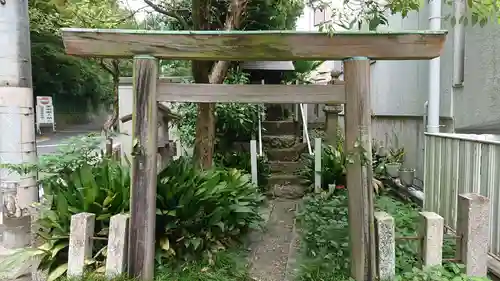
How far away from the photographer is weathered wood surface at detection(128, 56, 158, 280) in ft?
11.2

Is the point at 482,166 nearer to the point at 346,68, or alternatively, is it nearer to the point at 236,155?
the point at 346,68

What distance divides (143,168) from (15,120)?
3.57 ft

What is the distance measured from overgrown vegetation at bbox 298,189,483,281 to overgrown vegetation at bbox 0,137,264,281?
923 millimetres

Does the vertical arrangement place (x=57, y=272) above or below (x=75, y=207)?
below

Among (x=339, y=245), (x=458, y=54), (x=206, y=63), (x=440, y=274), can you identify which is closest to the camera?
(x=440, y=274)

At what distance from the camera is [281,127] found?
10.7 m

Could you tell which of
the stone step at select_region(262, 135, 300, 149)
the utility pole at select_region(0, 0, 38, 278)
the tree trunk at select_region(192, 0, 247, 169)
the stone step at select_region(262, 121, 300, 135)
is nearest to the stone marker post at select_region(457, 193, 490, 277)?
the utility pole at select_region(0, 0, 38, 278)

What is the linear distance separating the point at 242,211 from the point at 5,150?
2.54 m

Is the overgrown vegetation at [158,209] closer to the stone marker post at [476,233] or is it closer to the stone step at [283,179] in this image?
the stone marker post at [476,233]

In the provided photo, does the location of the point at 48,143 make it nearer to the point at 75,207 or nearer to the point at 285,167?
the point at 285,167

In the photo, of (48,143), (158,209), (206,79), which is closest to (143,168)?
(158,209)

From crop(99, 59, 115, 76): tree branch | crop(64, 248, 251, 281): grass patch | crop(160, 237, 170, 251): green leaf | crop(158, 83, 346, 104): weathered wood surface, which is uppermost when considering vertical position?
crop(99, 59, 115, 76): tree branch

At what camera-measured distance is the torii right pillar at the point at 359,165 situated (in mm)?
3357

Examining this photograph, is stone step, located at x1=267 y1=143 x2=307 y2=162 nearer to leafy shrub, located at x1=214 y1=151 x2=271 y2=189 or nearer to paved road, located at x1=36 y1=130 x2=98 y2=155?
leafy shrub, located at x1=214 y1=151 x2=271 y2=189
